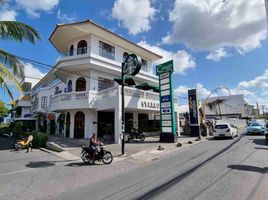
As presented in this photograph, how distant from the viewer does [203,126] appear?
25.6m

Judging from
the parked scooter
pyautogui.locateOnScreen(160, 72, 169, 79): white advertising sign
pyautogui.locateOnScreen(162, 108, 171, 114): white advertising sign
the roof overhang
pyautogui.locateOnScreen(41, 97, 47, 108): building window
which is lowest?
the parked scooter

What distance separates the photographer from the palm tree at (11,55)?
1076 centimetres

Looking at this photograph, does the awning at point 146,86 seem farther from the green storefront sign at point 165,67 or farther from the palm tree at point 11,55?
the palm tree at point 11,55

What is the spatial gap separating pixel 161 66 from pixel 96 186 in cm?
1513

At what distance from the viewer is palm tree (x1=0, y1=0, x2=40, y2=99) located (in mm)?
10758

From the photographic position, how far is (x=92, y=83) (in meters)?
21.5

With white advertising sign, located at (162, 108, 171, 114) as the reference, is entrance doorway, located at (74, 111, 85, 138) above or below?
below

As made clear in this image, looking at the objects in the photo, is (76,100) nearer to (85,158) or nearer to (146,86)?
(146,86)

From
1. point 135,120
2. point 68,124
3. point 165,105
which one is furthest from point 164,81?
point 68,124

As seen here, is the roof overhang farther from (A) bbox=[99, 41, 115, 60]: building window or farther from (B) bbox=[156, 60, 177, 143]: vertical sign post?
(B) bbox=[156, 60, 177, 143]: vertical sign post

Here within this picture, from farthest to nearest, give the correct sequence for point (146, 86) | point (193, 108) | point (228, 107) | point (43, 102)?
point (228, 107), point (43, 102), point (193, 108), point (146, 86)

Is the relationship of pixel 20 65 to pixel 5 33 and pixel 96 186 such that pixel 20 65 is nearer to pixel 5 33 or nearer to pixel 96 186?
pixel 5 33

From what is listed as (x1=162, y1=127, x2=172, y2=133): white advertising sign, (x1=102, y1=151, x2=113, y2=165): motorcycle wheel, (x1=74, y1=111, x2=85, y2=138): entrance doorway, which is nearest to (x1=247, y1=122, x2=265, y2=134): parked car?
(x1=162, y1=127, x2=172, y2=133): white advertising sign

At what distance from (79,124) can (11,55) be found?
37.4 ft
